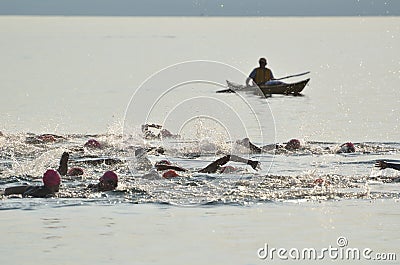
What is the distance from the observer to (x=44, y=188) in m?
17.2

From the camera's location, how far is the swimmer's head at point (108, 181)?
17.4 metres

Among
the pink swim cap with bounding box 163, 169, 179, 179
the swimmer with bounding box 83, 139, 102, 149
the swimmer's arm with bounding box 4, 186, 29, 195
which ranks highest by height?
the swimmer with bounding box 83, 139, 102, 149

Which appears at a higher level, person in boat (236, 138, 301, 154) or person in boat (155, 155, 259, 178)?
person in boat (236, 138, 301, 154)

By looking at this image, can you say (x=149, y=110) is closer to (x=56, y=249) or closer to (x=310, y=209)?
(x=310, y=209)

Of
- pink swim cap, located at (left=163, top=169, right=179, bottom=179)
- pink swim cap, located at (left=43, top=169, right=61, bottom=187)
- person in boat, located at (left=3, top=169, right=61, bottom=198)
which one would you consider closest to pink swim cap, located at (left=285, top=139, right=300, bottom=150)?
pink swim cap, located at (left=163, top=169, right=179, bottom=179)

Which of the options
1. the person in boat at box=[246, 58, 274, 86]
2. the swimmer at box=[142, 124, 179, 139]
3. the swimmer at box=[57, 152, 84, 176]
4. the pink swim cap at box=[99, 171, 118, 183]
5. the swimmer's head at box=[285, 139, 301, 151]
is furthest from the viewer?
the person in boat at box=[246, 58, 274, 86]

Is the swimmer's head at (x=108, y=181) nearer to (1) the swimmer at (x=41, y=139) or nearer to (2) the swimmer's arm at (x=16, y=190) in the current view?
(2) the swimmer's arm at (x=16, y=190)

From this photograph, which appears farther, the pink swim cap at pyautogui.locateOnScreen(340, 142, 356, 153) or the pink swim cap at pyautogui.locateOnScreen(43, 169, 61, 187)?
the pink swim cap at pyautogui.locateOnScreen(340, 142, 356, 153)

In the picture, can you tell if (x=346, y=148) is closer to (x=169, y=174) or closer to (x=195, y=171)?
(x=195, y=171)

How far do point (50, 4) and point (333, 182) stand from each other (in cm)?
12791

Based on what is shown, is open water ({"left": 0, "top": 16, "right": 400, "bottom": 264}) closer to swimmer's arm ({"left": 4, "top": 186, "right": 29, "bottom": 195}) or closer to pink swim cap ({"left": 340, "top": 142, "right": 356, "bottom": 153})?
swimmer's arm ({"left": 4, "top": 186, "right": 29, "bottom": 195})

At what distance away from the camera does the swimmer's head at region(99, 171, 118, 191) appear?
57.0 ft

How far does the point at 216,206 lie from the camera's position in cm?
→ 1689

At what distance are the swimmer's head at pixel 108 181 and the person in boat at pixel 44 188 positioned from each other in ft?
2.10
